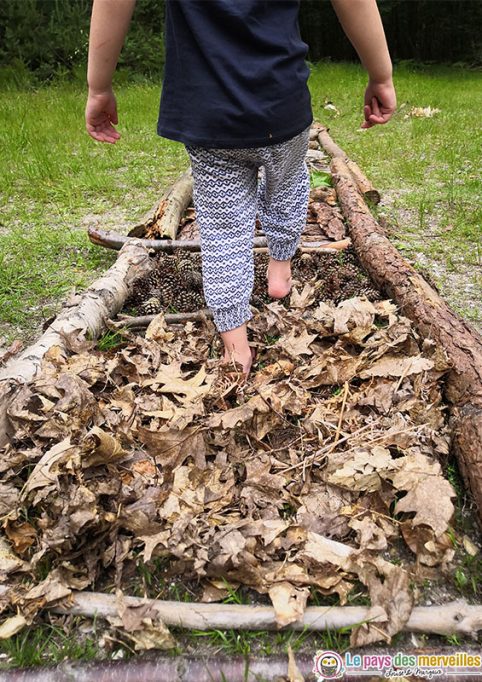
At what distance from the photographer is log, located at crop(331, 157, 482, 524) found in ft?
6.11

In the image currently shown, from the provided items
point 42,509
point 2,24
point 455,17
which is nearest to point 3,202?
point 42,509

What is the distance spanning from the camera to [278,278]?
9.93 feet

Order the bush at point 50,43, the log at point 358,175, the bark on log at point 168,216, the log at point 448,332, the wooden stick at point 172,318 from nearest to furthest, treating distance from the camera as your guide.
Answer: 1. the log at point 448,332
2. the wooden stick at point 172,318
3. the bark on log at point 168,216
4. the log at point 358,175
5. the bush at point 50,43

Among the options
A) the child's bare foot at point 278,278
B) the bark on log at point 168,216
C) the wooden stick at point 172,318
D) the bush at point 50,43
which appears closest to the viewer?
the wooden stick at point 172,318

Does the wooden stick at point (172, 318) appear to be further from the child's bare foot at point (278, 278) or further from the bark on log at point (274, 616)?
the bark on log at point (274, 616)

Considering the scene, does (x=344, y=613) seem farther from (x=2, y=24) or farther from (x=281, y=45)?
(x=2, y=24)

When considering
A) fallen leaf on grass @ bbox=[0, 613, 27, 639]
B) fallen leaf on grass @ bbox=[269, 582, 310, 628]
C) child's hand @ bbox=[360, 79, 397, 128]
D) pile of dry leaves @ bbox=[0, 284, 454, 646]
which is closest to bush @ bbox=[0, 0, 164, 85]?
child's hand @ bbox=[360, 79, 397, 128]

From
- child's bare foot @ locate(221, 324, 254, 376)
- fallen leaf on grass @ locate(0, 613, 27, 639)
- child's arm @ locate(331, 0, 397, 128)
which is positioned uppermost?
child's arm @ locate(331, 0, 397, 128)

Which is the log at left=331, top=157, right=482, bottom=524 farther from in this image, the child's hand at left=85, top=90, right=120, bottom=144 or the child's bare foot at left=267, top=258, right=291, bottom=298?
the child's hand at left=85, top=90, right=120, bottom=144

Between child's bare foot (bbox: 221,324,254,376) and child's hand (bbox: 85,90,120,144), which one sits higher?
child's hand (bbox: 85,90,120,144)

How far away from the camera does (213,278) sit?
7.90ft

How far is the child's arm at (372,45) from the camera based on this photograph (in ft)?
6.99

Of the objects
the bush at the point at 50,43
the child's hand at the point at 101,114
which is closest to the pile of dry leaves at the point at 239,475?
the child's hand at the point at 101,114

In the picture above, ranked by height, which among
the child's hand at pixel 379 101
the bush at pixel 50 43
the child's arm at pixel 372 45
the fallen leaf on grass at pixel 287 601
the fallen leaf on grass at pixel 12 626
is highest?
the child's arm at pixel 372 45
